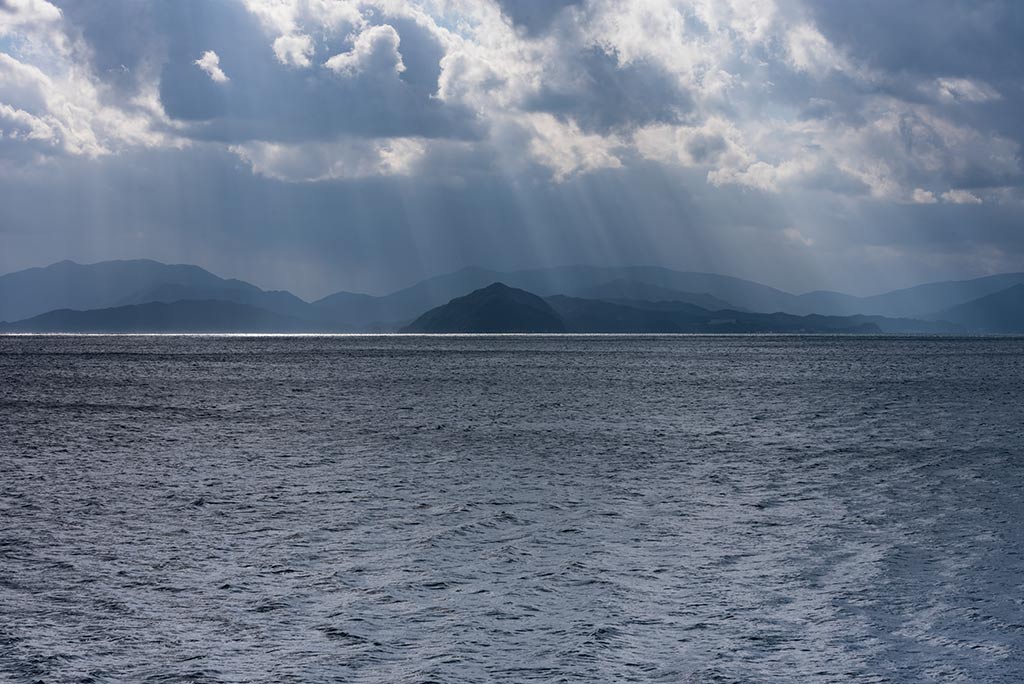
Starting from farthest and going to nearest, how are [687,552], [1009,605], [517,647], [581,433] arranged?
[581,433]
[687,552]
[1009,605]
[517,647]

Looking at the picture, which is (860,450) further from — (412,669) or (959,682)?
(412,669)

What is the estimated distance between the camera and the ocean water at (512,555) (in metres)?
16.4

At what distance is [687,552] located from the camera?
955 inches

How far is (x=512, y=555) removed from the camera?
24125 millimetres

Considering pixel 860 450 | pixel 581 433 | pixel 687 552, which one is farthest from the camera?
pixel 581 433

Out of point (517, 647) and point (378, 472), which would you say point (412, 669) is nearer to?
point (517, 647)

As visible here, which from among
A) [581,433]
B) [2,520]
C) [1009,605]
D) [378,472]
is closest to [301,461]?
[378,472]

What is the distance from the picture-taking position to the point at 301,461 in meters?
43.1

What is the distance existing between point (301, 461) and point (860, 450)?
27631mm

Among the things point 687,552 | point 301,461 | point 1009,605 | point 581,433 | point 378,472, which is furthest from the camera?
point 581,433

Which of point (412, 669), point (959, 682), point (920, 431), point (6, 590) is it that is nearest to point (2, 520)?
point (6, 590)

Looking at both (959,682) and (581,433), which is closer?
(959,682)

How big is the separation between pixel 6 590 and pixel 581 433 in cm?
3954

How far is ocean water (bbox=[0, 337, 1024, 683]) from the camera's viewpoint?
16375 mm
